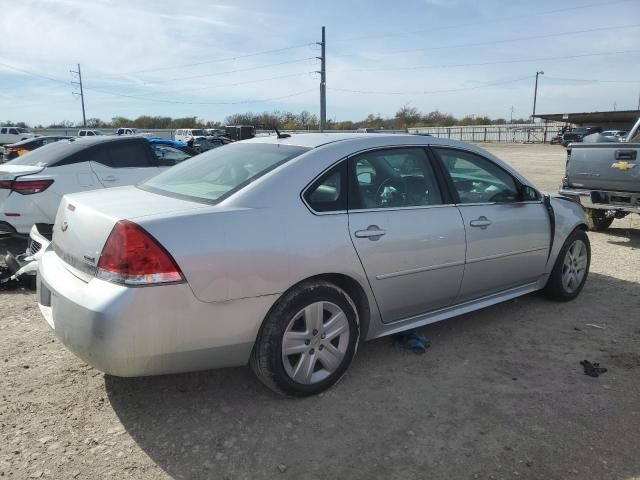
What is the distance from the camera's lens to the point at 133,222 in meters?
2.53

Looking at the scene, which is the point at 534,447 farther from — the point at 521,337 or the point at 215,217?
the point at 215,217

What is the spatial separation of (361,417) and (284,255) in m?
1.03

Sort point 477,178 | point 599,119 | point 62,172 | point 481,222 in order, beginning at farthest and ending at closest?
point 599,119 → point 62,172 → point 477,178 → point 481,222

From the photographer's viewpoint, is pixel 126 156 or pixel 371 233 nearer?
pixel 371 233

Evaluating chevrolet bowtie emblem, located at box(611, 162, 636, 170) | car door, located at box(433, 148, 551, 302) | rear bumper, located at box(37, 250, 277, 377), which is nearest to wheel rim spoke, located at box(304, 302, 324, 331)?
rear bumper, located at box(37, 250, 277, 377)

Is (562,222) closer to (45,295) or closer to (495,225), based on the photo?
(495,225)

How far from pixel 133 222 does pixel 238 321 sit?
741 millimetres

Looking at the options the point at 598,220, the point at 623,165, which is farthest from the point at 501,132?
the point at 623,165

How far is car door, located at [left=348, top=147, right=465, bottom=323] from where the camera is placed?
127 inches

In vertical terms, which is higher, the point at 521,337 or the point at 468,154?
the point at 468,154

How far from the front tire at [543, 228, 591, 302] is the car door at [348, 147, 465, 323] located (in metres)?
1.49

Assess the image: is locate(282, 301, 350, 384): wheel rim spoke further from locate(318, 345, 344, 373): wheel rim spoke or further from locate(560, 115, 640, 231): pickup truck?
locate(560, 115, 640, 231): pickup truck

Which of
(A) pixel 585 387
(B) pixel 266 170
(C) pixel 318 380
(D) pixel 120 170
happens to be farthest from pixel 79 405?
(D) pixel 120 170

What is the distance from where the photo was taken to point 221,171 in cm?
336
